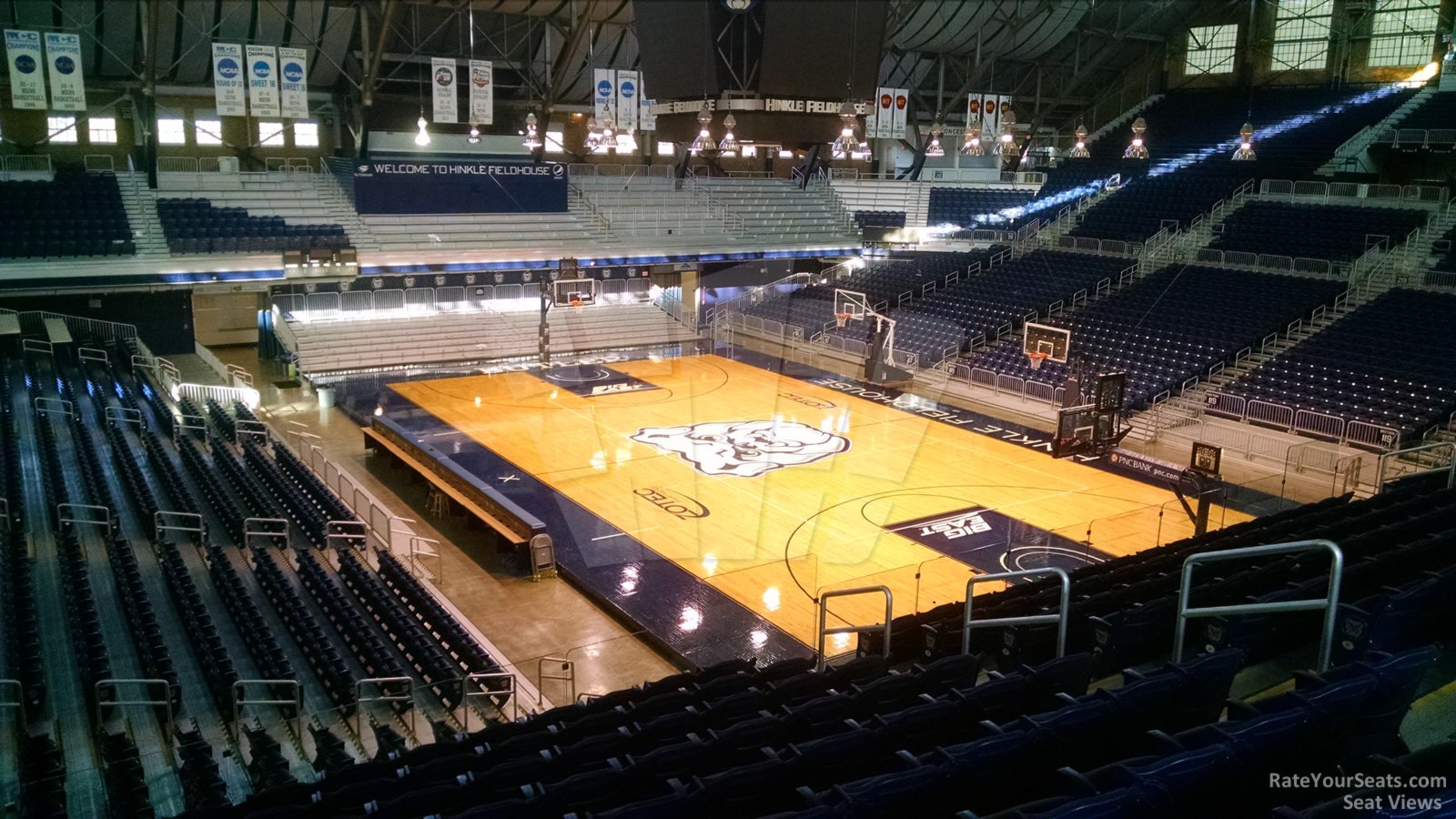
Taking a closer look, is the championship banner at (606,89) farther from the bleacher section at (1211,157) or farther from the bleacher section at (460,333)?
the bleacher section at (1211,157)

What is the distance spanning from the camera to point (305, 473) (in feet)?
58.3

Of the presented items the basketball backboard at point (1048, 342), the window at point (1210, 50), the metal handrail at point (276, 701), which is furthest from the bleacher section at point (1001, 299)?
the metal handrail at point (276, 701)

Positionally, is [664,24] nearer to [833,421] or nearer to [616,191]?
[833,421]

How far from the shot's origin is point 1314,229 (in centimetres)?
2797

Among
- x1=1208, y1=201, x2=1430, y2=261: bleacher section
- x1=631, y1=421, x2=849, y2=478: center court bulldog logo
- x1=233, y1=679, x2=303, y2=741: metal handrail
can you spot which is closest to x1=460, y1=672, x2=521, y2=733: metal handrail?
x1=233, y1=679, x2=303, y2=741: metal handrail

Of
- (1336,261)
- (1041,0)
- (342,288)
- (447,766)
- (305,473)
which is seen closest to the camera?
(447,766)

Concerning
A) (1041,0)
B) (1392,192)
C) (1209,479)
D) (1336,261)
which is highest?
(1041,0)

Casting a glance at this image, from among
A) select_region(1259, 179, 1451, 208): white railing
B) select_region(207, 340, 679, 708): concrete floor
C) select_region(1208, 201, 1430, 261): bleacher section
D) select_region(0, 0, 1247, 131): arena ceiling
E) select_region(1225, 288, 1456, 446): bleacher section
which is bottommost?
select_region(207, 340, 679, 708): concrete floor

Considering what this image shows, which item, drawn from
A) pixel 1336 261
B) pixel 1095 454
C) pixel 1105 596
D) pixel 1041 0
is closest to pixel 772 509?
pixel 1095 454

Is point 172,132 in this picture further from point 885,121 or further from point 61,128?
point 885,121

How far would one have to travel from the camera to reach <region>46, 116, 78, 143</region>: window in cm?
2918

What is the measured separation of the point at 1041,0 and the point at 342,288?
24102mm

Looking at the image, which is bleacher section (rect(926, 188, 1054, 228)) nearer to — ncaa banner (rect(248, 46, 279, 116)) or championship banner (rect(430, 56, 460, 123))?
championship banner (rect(430, 56, 460, 123))

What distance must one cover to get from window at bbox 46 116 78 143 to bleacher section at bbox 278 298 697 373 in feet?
25.8
